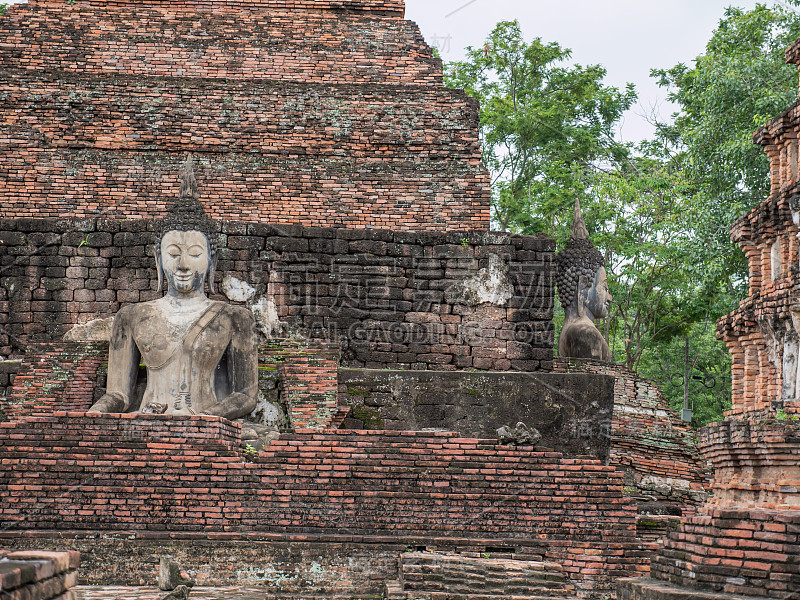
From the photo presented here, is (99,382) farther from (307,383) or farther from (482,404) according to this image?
(482,404)

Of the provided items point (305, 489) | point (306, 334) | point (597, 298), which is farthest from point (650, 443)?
point (305, 489)

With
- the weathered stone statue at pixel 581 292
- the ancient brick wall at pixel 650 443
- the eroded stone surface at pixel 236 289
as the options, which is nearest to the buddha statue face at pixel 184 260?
the eroded stone surface at pixel 236 289

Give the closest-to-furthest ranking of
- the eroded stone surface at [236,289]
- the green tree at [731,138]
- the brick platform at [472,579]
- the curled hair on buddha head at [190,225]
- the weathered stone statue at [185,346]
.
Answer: the brick platform at [472,579] → the weathered stone statue at [185,346] → the curled hair on buddha head at [190,225] → the eroded stone surface at [236,289] → the green tree at [731,138]

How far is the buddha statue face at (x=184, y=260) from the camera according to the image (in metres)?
10.3

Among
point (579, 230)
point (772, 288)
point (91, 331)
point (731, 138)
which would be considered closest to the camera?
point (91, 331)

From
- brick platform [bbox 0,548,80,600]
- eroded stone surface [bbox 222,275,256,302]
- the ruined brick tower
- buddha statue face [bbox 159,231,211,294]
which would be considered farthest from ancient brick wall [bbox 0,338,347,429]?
brick platform [bbox 0,548,80,600]

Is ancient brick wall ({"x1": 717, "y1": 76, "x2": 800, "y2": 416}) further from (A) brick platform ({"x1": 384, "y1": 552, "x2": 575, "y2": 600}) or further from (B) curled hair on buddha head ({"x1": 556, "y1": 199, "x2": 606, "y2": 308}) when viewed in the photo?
(A) brick platform ({"x1": 384, "y1": 552, "x2": 575, "y2": 600})

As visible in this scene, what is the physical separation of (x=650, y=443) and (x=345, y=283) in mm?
4848

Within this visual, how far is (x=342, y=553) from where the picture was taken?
844cm

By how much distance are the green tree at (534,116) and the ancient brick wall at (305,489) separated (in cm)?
1785

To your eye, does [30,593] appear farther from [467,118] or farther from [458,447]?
[467,118]

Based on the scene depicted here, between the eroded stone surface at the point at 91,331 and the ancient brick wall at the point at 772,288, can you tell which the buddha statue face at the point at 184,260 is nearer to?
the eroded stone surface at the point at 91,331

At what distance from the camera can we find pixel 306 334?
39.3 feet

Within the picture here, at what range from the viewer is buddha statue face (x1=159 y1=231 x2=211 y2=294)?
1031cm
